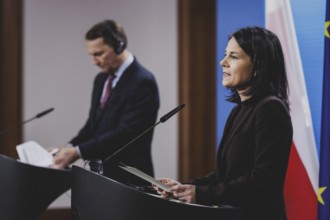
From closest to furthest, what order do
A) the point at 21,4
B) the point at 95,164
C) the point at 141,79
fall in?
the point at 95,164
the point at 141,79
the point at 21,4

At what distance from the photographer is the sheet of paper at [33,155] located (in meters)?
2.70

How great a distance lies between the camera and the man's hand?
282cm

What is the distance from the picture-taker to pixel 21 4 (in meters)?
3.97

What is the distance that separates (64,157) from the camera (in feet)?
9.32

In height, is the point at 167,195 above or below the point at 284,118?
below

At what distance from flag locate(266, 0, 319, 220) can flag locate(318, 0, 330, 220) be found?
13 centimetres

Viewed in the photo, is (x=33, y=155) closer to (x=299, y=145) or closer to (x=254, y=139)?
(x=299, y=145)

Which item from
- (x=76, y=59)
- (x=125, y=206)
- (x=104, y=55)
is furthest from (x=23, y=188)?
(x=76, y=59)

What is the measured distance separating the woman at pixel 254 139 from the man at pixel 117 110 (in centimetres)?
111

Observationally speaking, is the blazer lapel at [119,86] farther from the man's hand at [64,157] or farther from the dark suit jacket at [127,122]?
the man's hand at [64,157]

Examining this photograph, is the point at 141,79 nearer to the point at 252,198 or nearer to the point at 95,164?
the point at 95,164

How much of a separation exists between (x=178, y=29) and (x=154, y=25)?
0.18 m

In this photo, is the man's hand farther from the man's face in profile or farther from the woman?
the woman

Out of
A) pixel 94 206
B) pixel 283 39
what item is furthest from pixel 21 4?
pixel 94 206
